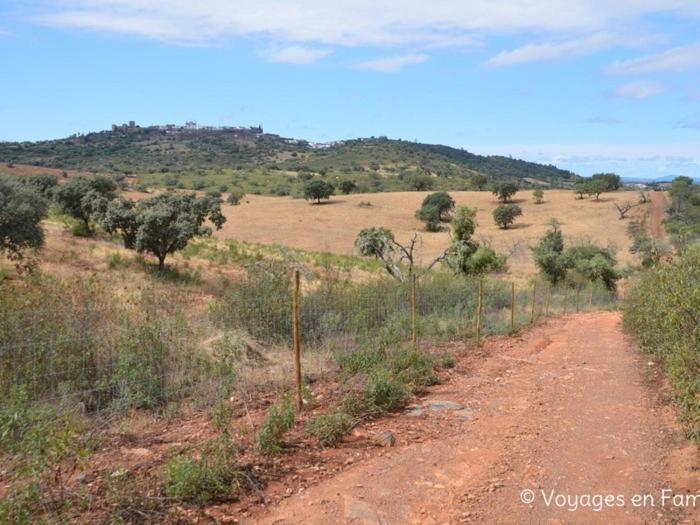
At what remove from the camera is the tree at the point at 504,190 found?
274 ft

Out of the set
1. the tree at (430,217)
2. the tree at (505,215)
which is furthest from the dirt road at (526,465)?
the tree at (505,215)

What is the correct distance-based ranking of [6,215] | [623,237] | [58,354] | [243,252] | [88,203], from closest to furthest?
[58,354] < [6,215] < [88,203] < [243,252] < [623,237]

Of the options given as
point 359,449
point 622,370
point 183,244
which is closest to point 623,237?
point 183,244

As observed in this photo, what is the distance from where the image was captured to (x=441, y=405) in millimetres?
8508

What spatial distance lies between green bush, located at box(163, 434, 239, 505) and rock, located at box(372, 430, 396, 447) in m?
1.84

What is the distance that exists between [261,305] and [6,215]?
10.6 meters

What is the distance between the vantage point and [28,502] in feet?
14.4

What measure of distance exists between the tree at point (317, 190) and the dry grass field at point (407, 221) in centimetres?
145

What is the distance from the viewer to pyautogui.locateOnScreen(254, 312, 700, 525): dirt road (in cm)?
523

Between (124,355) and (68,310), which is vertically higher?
(68,310)

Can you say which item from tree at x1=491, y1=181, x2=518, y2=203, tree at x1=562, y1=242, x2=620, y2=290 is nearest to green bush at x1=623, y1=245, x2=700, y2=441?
tree at x1=562, y1=242, x2=620, y2=290

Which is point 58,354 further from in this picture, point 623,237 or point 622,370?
point 623,237

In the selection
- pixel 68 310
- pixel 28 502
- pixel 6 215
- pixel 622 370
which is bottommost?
pixel 622 370

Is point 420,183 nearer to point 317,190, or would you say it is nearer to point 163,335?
point 317,190
